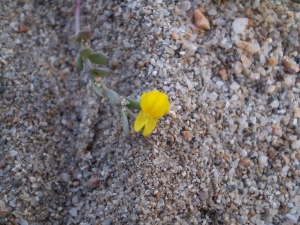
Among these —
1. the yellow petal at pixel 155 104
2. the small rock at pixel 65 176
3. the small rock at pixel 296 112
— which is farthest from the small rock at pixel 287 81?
the small rock at pixel 65 176

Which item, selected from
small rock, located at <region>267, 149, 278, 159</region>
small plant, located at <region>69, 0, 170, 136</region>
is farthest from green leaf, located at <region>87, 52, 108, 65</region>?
small rock, located at <region>267, 149, 278, 159</region>

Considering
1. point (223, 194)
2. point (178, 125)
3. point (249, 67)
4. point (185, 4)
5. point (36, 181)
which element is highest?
point (185, 4)

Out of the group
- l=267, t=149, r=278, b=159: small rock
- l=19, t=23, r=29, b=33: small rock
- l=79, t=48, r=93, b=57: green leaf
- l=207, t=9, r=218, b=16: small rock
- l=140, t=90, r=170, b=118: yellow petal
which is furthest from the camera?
l=19, t=23, r=29, b=33: small rock

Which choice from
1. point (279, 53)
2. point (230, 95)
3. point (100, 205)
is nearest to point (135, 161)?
point (100, 205)

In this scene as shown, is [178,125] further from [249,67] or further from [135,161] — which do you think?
[249,67]

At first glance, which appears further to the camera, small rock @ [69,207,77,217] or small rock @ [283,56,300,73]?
small rock @ [283,56,300,73]

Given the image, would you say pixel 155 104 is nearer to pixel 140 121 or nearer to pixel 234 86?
pixel 140 121

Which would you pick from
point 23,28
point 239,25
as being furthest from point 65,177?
point 239,25

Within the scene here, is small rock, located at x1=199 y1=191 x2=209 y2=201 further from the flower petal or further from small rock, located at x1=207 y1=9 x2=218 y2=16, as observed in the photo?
small rock, located at x1=207 y1=9 x2=218 y2=16
